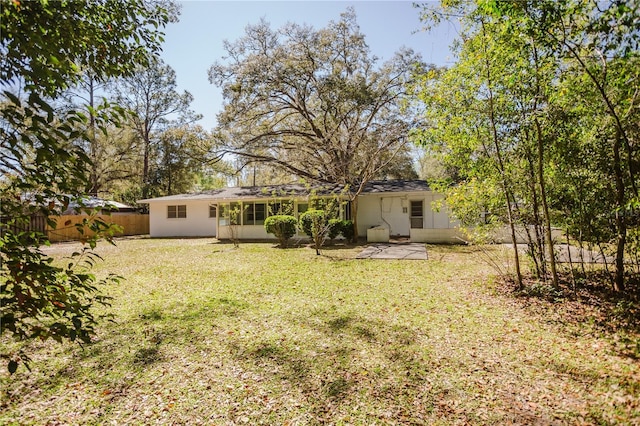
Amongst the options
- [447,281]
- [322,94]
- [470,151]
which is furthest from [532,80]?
[322,94]

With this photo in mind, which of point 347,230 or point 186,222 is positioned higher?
point 186,222

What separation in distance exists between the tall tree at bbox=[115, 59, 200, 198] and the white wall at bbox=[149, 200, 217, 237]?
8.07 m

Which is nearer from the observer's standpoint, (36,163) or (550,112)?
(36,163)

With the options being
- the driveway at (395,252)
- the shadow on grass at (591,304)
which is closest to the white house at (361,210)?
the driveway at (395,252)

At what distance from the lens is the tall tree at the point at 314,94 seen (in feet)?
61.3

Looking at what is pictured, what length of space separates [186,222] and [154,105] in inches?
602

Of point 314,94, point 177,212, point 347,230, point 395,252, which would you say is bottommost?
point 395,252

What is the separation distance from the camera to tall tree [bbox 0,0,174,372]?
4.91 ft

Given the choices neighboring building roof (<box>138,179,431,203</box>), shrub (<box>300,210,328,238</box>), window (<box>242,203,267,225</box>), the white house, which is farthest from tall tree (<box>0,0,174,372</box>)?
window (<box>242,203,267,225</box>)

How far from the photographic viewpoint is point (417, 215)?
58.0 feet

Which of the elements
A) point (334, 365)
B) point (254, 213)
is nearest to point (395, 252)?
point (334, 365)

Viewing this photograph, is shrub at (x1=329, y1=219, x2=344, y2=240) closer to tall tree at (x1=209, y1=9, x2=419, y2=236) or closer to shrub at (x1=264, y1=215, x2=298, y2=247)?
shrub at (x1=264, y1=215, x2=298, y2=247)

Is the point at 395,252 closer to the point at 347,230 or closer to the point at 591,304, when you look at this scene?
the point at 347,230

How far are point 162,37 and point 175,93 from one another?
32.5 metres
